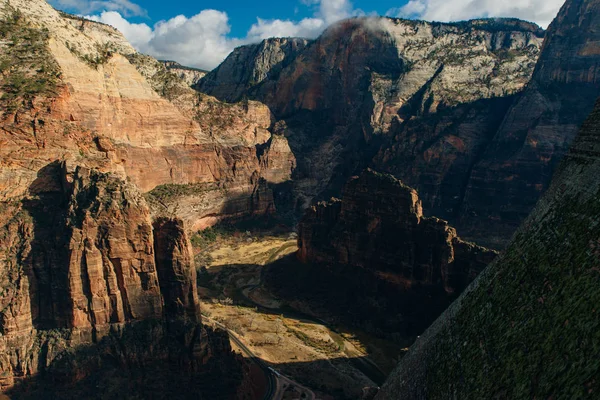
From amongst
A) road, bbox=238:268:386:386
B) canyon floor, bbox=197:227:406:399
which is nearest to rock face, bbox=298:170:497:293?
canyon floor, bbox=197:227:406:399

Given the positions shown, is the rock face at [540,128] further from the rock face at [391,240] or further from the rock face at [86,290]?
the rock face at [86,290]

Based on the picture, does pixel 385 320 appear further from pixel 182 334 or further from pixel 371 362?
pixel 182 334

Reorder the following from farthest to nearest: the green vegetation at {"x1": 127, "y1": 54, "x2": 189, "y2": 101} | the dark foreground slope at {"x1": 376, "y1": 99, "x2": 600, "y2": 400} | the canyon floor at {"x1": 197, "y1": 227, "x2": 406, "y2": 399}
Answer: the green vegetation at {"x1": 127, "y1": 54, "x2": 189, "y2": 101} < the canyon floor at {"x1": 197, "y1": 227, "x2": 406, "y2": 399} < the dark foreground slope at {"x1": 376, "y1": 99, "x2": 600, "y2": 400}

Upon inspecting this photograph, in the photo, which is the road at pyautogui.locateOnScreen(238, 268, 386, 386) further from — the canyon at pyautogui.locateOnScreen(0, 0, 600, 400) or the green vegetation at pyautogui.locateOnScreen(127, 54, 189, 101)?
the green vegetation at pyautogui.locateOnScreen(127, 54, 189, 101)

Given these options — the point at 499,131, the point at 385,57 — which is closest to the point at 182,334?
the point at 499,131

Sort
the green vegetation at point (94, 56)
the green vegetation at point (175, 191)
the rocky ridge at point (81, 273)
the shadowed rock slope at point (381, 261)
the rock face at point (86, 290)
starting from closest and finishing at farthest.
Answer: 1. the rock face at point (86, 290)
2. the rocky ridge at point (81, 273)
3. the shadowed rock slope at point (381, 261)
4. the green vegetation at point (94, 56)
5. the green vegetation at point (175, 191)

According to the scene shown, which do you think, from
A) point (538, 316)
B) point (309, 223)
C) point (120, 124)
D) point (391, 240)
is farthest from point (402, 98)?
point (538, 316)

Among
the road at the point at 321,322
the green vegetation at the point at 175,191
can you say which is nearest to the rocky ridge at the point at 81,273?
the road at the point at 321,322
